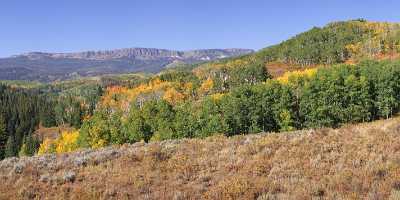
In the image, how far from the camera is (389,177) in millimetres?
13453

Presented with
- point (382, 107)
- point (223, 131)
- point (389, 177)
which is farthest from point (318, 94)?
point (389, 177)

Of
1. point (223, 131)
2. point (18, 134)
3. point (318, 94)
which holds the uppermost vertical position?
point (318, 94)

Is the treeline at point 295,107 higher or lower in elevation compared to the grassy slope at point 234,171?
lower

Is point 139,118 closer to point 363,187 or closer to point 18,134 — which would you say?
point 363,187

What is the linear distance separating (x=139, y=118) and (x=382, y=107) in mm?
46700

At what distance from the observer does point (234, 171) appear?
16781 mm

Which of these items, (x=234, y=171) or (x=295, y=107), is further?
(x=295, y=107)

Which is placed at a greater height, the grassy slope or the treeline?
the grassy slope

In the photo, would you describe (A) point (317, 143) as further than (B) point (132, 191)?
Yes

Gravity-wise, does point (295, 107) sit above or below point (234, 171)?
below

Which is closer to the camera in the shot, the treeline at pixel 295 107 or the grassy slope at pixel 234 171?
the grassy slope at pixel 234 171

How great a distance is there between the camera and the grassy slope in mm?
13445

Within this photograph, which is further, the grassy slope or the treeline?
the treeline

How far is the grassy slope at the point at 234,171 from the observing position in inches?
529
